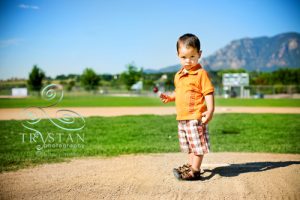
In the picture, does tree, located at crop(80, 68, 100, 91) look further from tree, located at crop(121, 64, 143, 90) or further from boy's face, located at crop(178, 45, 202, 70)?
→ boy's face, located at crop(178, 45, 202, 70)

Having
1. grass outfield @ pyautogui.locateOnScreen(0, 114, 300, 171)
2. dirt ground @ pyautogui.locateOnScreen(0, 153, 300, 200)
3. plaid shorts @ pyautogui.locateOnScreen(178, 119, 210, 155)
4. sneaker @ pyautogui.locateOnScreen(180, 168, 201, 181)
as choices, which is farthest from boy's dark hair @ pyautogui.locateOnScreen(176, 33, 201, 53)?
grass outfield @ pyautogui.locateOnScreen(0, 114, 300, 171)

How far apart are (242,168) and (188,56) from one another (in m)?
1.62

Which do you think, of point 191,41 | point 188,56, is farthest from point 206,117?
point 191,41

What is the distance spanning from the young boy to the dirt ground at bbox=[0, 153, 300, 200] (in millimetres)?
322

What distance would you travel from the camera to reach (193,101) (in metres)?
3.40

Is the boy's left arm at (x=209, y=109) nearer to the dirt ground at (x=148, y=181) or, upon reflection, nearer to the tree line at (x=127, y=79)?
the dirt ground at (x=148, y=181)

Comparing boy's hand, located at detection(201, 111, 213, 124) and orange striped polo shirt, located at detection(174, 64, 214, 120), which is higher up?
orange striped polo shirt, located at detection(174, 64, 214, 120)

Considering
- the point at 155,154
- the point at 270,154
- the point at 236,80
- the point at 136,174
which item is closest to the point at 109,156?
the point at 155,154

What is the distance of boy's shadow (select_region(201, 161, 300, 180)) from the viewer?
3.73 m

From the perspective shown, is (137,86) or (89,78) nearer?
(89,78)

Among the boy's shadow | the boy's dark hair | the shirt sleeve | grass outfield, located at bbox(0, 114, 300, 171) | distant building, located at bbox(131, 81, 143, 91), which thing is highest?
the boy's dark hair

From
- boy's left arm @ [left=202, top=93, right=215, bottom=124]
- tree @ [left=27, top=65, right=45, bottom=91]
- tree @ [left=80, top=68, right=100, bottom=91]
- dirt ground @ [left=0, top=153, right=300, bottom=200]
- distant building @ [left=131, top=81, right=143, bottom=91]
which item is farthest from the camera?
distant building @ [left=131, top=81, right=143, bottom=91]

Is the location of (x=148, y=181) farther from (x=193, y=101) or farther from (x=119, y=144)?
(x=119, y=144)

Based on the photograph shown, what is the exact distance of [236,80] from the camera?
54.9 m
